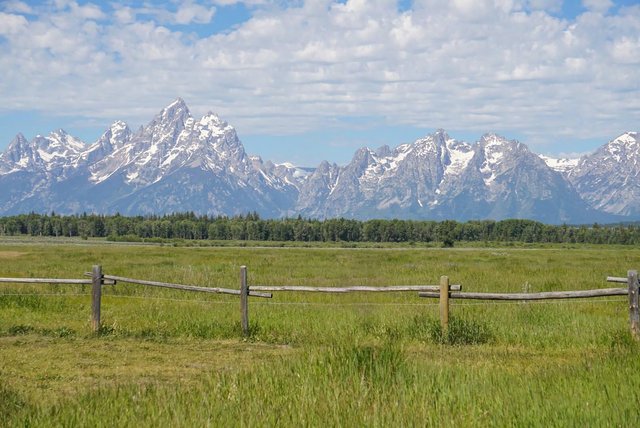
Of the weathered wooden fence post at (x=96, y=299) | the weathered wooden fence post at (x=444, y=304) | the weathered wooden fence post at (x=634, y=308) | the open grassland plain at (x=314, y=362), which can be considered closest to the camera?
the open grassland plain at (x=314, y=362)

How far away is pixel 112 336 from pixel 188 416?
379 inches

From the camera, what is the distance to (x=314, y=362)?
9.69 metres

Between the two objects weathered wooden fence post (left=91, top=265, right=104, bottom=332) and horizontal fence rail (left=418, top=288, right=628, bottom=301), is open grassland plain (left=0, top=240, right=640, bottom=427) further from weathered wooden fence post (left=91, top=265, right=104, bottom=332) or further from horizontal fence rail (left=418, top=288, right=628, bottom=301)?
horizontal fence rail (left=418, top=288, right=628, bottom=301)

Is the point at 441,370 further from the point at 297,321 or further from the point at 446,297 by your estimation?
the point at 297,321

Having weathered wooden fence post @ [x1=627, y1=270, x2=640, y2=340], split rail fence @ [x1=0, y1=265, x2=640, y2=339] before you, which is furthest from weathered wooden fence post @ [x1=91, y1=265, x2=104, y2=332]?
weathered wooden fence post @ [x1=627, y1=270, x2=640, y2=340]


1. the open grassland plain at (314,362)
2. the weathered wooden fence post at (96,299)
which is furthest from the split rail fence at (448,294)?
the open grassland plain at (314,362)

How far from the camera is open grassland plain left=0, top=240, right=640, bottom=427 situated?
25.0ft

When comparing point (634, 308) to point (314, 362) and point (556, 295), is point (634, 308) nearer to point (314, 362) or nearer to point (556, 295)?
point (556, 295)

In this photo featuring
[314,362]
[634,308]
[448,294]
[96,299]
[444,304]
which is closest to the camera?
[314,362]

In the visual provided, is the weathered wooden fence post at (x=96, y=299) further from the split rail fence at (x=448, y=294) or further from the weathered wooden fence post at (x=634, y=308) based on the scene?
the weathered wooden fence post at (x=634, y=308)

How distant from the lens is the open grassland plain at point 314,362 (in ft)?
25.0

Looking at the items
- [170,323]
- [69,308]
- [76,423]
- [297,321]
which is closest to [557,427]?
[76,423]

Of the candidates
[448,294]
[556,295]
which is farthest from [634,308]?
[448,294]

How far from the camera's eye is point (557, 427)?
22.6 feet
